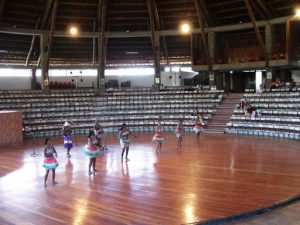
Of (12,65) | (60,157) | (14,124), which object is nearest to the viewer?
(60,157)

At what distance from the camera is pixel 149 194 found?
1102 cm

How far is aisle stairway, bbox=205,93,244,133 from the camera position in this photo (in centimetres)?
2813

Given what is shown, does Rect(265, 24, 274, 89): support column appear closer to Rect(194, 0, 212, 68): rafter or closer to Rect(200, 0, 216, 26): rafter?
Rect(200, 0, 216, 26): rafter

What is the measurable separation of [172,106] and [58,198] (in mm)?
21141

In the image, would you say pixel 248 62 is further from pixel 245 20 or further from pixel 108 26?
pixel 108 26

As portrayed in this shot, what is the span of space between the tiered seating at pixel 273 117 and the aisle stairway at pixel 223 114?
2.05 feet

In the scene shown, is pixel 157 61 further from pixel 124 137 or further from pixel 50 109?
pixel 124 137

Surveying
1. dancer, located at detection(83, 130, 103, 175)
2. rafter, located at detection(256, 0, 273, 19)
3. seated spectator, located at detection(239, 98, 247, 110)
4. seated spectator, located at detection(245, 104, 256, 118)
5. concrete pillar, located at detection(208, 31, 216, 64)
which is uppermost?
rafter, located at detection(256, 0, 273, 19)

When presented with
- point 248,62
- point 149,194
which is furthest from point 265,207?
point 248,62

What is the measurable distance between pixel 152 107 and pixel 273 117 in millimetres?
9660

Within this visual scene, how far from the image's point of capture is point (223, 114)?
29594 mm

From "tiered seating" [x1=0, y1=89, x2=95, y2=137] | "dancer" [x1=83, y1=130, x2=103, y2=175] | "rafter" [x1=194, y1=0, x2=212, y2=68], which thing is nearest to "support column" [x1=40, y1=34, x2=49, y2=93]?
"tiered seating" [x1=0, y1=89, x2=95, y2=137]

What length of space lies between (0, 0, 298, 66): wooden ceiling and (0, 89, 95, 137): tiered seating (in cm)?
521

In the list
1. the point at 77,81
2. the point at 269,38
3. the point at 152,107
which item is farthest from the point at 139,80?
the point at 269,38
